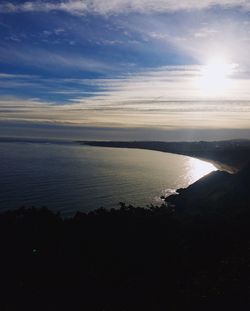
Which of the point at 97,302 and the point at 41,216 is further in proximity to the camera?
the point at 41,216

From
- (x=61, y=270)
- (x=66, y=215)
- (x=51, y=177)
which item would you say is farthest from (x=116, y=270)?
(x=51, y=177)

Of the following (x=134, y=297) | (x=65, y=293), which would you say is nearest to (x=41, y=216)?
(x=65, y=293)

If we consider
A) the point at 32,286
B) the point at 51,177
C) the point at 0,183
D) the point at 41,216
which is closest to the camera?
the point at 32,286

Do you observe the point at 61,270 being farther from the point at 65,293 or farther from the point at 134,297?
the point at 134,297

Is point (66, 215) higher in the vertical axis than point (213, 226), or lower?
lower

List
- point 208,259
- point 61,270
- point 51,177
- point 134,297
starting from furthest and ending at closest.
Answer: point 51,177 < point 208,259 < point 61,270 < point 134,297

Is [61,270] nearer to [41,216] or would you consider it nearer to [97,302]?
[97,302]
